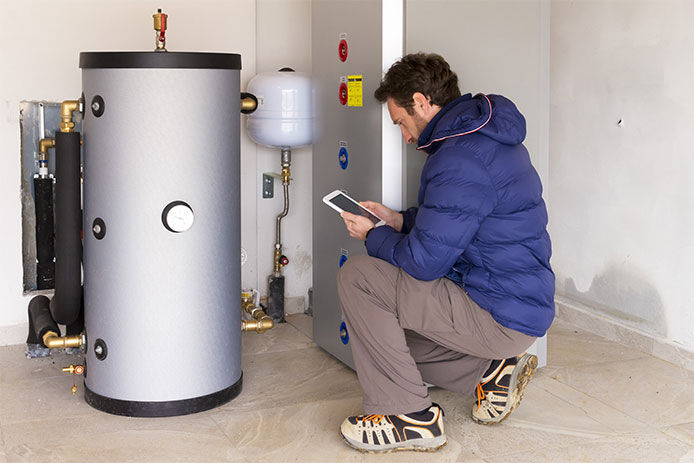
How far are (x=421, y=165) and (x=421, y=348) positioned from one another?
598mm

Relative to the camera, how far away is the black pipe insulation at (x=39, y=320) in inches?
115

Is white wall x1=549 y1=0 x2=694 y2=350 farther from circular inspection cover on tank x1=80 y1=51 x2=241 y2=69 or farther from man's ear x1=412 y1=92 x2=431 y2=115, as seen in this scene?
circular inspection cover on tank x1=80 y1=51 x2=241 y2=69

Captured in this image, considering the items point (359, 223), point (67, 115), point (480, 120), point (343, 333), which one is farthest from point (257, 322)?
point (480, 120)

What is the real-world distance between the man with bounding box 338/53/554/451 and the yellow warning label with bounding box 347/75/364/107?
1.11 ft

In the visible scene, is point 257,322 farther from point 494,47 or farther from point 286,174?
point 494,47

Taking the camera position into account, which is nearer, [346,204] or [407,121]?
[407,121]

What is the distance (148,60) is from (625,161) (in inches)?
76.7

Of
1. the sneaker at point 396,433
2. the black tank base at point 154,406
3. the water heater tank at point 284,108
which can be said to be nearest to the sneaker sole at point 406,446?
the sneaker at point 396,433

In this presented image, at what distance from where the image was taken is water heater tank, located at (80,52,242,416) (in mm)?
2562

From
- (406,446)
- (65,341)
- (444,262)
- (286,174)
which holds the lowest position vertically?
(406,446)

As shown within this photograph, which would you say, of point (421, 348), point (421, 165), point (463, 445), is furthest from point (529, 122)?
point (463, 445)

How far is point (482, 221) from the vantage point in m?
2.34

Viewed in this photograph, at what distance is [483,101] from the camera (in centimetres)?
240

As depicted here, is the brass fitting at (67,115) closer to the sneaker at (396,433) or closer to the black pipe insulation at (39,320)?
the black pipe insulation at (39,320)
